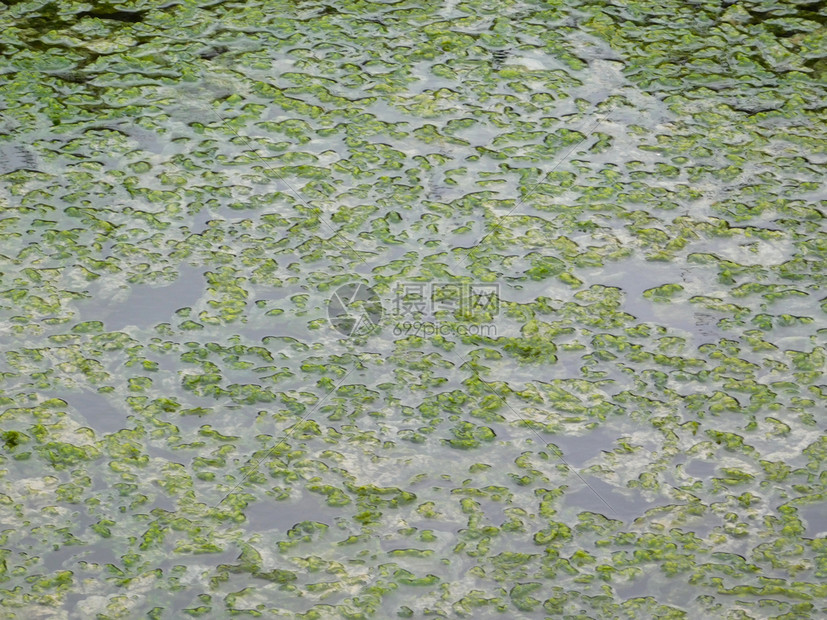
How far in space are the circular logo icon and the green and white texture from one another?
0.11 feet

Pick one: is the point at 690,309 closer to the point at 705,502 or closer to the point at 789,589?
the point at 705,502

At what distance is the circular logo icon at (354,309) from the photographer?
2.85 metres

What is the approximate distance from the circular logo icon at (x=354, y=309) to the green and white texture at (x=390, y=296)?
Answer: 33 mm

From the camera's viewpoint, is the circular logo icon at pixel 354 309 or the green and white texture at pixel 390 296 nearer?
the green and white texture at pixel 390 296

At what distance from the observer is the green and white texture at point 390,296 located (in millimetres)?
2287

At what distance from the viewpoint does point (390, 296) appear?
2.94m

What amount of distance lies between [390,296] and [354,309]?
0.11 meters

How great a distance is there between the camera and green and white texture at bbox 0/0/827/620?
229 cm

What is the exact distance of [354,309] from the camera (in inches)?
114
